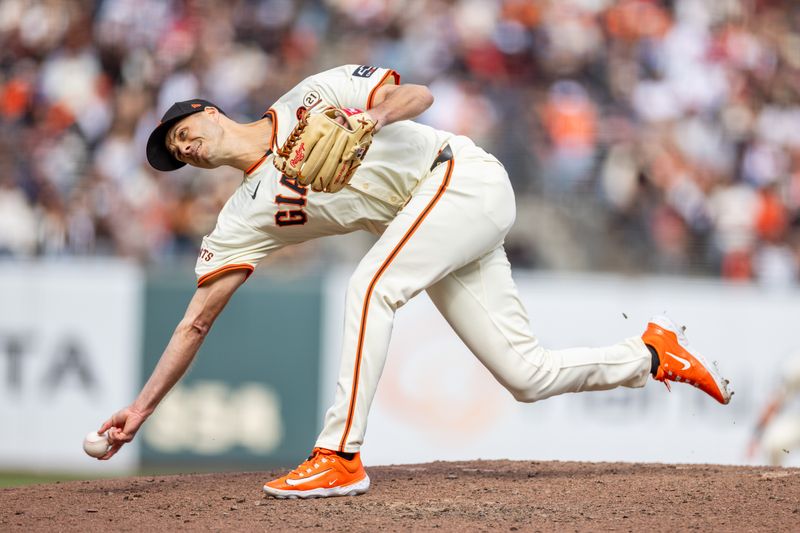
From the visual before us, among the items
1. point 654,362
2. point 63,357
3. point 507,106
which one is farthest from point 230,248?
point 507,106

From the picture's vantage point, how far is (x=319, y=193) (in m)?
4.77

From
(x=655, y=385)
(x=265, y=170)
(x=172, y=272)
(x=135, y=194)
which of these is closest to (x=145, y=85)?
(x=135, y=194)

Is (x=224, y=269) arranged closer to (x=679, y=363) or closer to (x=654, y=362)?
(x=654, y=362)

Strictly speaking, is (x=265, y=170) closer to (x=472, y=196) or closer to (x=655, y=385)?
(x=472, y=196)

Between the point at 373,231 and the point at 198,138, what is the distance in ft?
2.75

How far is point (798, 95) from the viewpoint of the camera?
12.2 m

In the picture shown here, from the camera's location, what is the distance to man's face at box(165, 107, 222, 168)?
4855 mm

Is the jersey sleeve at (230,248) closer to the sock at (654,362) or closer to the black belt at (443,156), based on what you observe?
the black belt at (443,156)

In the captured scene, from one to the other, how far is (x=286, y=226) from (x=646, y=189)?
651cm

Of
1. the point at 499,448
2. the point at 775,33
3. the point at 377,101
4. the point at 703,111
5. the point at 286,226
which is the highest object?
the point at 775,33

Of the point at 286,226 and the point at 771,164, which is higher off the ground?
the point at 771,164

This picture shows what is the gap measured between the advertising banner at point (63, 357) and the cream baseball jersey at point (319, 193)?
4.96 metres

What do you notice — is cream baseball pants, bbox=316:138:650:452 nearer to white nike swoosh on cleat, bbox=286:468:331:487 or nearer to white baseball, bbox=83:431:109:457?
white nike swoosh on cleat, bbox=286:468:331:487

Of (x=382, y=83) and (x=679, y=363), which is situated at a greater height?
(x=382, y=83)
